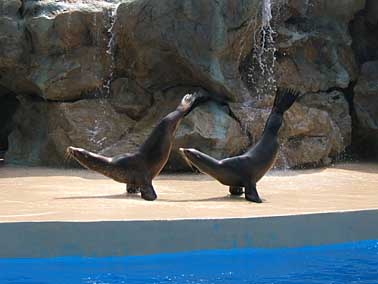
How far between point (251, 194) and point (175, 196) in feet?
2.58

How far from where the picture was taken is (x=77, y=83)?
33.6ft

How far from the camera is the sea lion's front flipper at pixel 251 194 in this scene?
23.0 feet

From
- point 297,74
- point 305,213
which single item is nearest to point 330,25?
point 297,74

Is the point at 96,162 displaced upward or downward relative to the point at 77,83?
downward

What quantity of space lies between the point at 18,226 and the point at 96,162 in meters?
1.99

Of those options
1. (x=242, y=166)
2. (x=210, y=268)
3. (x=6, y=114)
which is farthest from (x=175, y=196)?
(x=6, y=114)

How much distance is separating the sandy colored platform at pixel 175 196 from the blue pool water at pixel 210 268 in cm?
35

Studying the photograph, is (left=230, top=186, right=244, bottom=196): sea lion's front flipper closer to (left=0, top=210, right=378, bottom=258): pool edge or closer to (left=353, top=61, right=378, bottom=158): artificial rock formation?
(left=0, top=210, right=378, bottom=258): pool edge

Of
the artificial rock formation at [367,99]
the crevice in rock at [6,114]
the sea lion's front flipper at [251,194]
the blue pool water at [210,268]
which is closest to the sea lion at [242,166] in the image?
the sea lion's front flipper at [251,194]

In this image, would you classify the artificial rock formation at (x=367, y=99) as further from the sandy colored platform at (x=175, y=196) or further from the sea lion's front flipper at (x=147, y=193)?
the sea lion's front flipper at (x=147, y=193)

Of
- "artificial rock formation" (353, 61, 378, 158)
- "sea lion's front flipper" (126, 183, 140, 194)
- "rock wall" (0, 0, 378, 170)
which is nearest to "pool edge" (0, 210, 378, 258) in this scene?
"sea lion's front flipper" (126, 183, 140, 194)

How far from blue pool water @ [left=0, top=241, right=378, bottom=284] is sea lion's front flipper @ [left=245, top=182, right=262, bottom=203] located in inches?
48.7

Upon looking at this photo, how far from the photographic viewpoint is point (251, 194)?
7.11 metres

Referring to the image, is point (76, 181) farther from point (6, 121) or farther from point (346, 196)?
point (6, 121)
